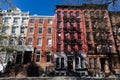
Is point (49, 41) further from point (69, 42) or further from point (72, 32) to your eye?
point (72, 32)

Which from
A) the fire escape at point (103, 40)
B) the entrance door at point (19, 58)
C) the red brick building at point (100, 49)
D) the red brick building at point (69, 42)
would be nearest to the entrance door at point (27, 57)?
the entrance door at point (19, 58)

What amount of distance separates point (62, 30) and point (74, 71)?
956 centimetres

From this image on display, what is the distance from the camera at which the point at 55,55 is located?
30.2 meters

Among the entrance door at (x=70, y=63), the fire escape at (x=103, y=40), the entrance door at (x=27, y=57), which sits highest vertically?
the fire escape at (x=103, y=40)

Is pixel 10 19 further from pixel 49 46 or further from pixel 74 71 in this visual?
pixel 74 71

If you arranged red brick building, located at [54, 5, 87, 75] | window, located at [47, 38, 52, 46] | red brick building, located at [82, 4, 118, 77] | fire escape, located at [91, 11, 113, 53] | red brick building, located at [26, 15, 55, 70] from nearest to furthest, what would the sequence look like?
1. red brick building, located at [82, 4, 118, 77]
2. red brick building, located at [54, 5, 87, 75]
3. red brick building, located at [26, 15, 55, 70]
4. fire escape, located at [91, 11, 113, 53]
5. window, located at [47, 38, 52, 46]

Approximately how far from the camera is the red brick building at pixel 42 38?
30359 mm

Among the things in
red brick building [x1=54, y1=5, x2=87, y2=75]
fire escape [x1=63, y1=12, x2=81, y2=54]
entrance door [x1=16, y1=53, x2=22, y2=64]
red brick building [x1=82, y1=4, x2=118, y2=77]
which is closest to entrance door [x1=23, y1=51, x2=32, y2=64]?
entrance door [x1=16, y1=53, x2=22, y2=64]

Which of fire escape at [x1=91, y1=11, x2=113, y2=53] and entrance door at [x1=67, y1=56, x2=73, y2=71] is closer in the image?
entrance door at [x1=67, y1=56, x2=73, y2=71]

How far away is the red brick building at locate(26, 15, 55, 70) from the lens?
99.6 ft

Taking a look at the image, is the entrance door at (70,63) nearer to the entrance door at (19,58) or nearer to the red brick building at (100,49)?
the red brick building at (100,49)

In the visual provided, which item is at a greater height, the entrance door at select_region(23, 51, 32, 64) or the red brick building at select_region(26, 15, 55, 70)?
the red brick building at select_region(26, 15, 55, 70)

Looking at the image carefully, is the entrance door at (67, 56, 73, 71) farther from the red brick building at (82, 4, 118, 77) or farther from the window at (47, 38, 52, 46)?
the window at (47, 38, 52, 46)

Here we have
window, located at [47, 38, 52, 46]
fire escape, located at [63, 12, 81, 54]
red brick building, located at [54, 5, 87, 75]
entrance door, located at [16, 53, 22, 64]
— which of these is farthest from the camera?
window, located at [47, 38, 52, 46]
